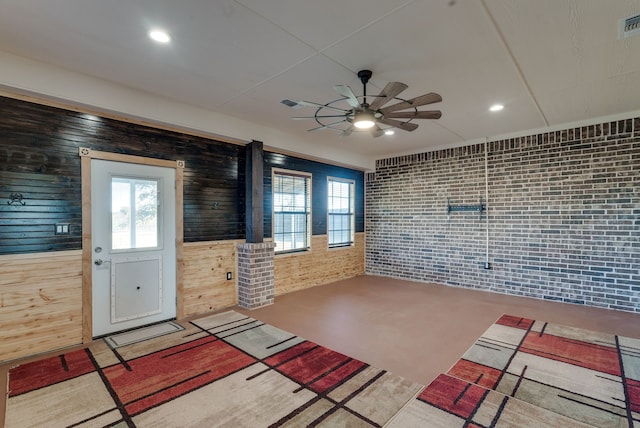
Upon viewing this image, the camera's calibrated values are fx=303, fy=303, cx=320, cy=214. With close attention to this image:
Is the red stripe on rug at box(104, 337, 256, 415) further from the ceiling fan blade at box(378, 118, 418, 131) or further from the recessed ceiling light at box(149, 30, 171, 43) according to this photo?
the recessed ceiling light at box(149, 30, 171, 43)

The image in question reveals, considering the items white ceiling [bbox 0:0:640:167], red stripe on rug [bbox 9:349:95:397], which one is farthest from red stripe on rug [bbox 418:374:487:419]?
red stripe on rug [bbox 9:349:95:397]

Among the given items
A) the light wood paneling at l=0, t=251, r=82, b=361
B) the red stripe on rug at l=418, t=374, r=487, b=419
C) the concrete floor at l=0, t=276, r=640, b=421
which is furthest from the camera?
the concrete floor at l=0, t=276, r=640, b=421

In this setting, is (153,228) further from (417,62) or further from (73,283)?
(417,62)

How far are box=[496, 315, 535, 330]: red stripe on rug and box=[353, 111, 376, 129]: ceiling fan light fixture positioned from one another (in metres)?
3.15

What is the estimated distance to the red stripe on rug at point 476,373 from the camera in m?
2.55

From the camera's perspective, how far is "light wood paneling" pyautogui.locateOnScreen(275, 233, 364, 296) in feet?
18.2

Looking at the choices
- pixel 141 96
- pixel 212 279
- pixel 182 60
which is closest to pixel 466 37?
pixel 182 60

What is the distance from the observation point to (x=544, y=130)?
5.04 m

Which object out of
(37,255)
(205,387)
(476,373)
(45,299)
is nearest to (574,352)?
(476,373)

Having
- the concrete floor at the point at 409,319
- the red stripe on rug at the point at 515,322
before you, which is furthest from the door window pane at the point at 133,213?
the red stripe on rug at the point at 515,322

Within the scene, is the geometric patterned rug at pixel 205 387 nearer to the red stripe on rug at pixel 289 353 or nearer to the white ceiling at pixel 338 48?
the red stripe on rug at pixel 289 353

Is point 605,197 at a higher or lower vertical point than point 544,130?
lower

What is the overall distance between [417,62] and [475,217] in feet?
12.8

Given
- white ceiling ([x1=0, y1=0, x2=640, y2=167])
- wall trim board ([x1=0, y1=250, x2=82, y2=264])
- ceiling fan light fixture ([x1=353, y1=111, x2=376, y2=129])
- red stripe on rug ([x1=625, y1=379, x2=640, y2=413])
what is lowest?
red stripe on rug ([x1=625, y1=379, x2=640, y2=413])
